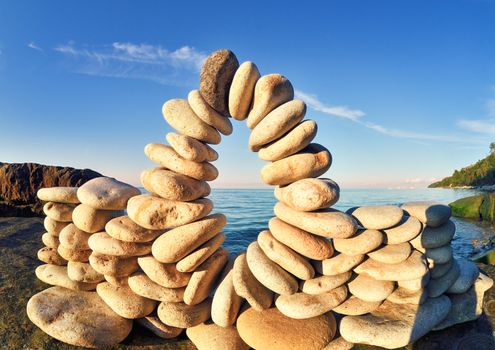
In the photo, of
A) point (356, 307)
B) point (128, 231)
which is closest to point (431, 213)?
point (356, 307)

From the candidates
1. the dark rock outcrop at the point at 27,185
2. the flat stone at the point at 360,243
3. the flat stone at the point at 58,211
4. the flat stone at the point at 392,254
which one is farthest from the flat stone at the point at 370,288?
the dark rock outcrop at the point at 27,185

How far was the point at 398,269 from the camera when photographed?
323cm

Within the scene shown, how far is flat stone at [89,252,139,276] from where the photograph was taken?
350cm

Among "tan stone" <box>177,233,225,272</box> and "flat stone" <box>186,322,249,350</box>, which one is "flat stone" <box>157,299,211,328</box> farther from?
"tan stone" <box>177,233,225,272</box>

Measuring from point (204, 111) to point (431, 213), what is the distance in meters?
3.03

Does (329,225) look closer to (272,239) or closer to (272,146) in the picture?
(272,239)

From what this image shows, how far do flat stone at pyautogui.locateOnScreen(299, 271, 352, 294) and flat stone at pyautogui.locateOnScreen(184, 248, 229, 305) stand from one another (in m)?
1.10

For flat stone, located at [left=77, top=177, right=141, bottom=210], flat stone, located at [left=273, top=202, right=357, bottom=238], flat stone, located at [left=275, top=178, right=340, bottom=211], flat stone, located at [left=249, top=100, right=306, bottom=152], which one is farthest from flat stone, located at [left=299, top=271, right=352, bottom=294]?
flat stone, located at [left=77, top=177, right=141, bottom=210]

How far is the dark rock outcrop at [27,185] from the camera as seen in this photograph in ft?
33.7

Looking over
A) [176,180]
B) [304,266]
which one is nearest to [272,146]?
[176,180]

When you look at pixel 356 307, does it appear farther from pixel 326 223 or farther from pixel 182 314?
pixel 182 314

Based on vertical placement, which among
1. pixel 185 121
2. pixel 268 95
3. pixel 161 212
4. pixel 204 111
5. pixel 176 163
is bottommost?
pixel 161 212

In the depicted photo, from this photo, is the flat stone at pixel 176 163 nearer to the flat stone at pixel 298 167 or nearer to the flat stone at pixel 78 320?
the flat stone at pixel 298 167

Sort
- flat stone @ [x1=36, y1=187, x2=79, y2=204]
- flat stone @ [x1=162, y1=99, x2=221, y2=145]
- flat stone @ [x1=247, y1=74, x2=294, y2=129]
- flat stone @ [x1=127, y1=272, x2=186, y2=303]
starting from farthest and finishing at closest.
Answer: flat stone @ [x1=36, y1=187, x2=79, y2=204]
flat stone @ [x1=162, y1=99, x2=221, y2=145]
flat stone @ [x1=127, y1=272, x2=186, y2=303]
flat stone @ [x1=247, y1=74, x2=294, y2=129]
